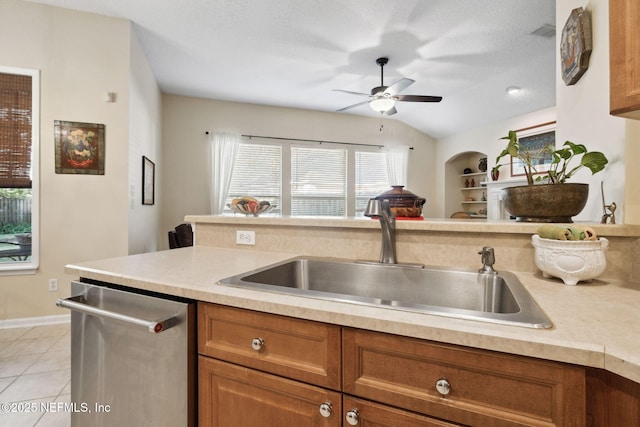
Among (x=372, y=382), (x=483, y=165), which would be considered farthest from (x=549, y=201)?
(x=483, y=165)

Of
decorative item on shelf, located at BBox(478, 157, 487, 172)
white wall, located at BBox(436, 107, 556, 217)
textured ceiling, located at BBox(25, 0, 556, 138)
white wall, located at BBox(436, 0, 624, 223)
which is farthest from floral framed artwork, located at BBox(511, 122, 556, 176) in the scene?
white wall, located at BBox(436, 0, 624, 223)

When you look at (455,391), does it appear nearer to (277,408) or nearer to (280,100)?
(277,408)

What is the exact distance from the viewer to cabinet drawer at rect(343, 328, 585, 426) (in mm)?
572

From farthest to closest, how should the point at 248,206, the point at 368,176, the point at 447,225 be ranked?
the point at 368,176 < the point at 248,206 < the point at 447,225

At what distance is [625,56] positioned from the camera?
76 cm

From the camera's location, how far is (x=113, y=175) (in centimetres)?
308

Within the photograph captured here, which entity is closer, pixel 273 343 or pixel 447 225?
pixel 273 343

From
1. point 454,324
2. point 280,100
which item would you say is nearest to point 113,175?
point 280,100

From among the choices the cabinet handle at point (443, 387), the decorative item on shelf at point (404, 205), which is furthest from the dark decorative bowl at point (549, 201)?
the cabinet handle at point (443, 387)

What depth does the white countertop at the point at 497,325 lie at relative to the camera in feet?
1.82

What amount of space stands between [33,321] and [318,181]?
14.4ft

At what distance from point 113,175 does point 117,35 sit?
142cm

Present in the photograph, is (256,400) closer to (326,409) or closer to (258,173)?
(326,409)

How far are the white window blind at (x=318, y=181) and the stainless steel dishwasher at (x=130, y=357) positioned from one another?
469 centimetres
